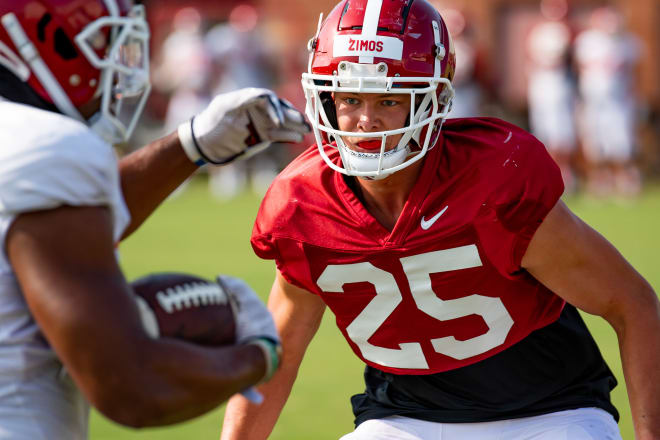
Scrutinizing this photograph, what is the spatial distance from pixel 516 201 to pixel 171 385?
1.16 m

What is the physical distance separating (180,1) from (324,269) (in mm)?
14452

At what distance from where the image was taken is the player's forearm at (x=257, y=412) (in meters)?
2.99

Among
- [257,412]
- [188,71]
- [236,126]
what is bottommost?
[188,71]

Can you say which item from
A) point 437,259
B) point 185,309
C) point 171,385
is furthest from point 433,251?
point 171,385

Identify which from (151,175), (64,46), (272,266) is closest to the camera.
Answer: (64,46)

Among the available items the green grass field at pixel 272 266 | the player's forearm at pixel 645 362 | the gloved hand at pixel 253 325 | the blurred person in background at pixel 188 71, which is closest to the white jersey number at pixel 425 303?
the player's forearm at pixel 645 362

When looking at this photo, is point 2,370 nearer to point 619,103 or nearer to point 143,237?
point 143,237

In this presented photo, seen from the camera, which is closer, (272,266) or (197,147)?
(197,147)

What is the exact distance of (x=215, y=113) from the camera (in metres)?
2.58

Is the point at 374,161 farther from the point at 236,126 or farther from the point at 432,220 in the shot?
the point at 236,126

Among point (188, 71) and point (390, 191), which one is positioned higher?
point (390, 191)

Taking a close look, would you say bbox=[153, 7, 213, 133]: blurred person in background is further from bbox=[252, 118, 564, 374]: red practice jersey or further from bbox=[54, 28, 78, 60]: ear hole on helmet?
bbox=[54, 28, 78, 60]: ear hole on helmet

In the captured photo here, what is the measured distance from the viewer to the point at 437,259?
108 inches

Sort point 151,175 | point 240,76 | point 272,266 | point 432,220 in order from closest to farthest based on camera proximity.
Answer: point 151,175 → point 432,220 → point 272,266 → point 240,76
